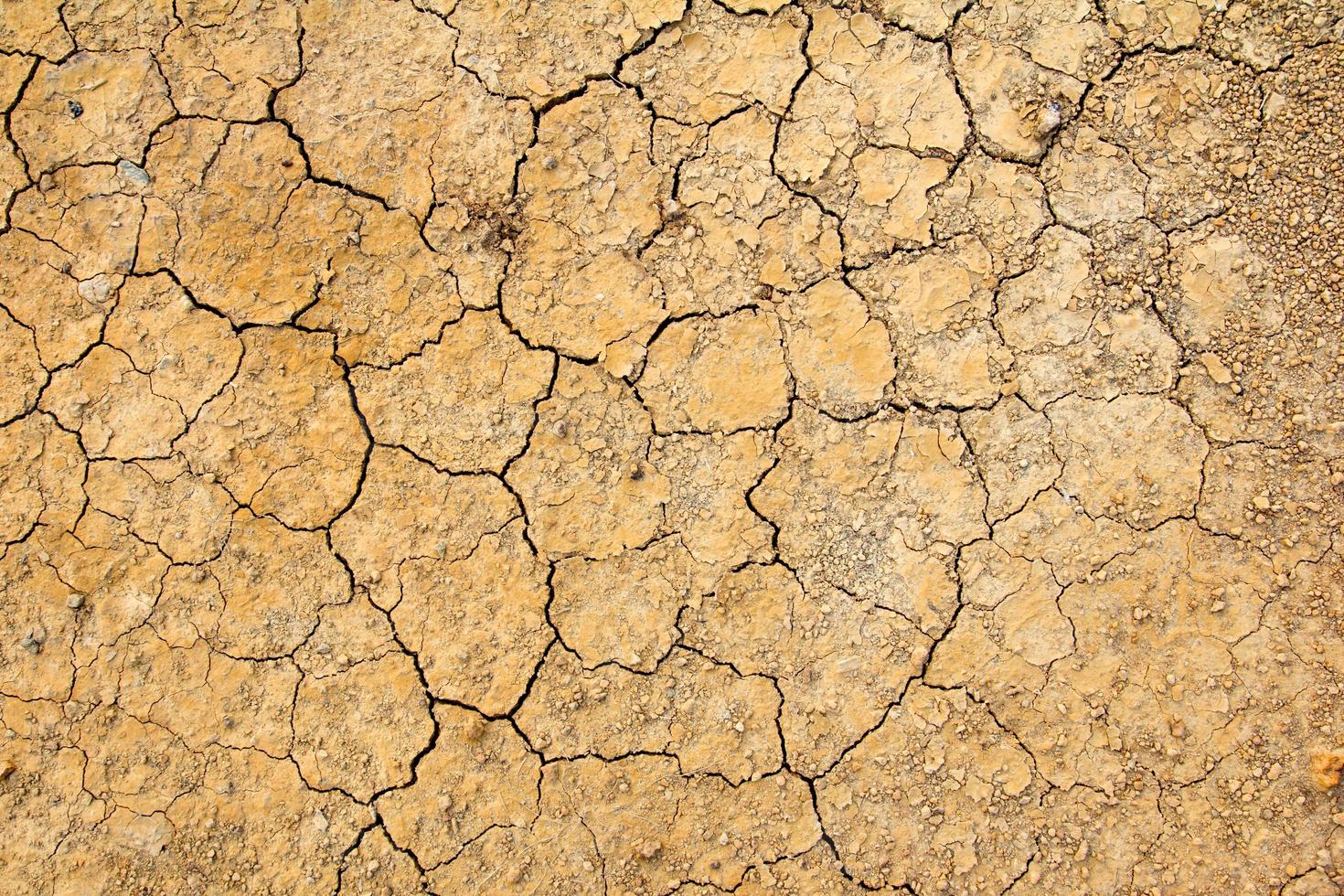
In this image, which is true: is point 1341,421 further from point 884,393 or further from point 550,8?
point 550,8

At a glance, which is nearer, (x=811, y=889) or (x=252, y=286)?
(x=811, y=889)

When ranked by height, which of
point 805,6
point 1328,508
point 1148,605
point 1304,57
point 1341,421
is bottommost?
point 1148,605

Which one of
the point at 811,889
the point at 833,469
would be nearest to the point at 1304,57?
the point at 833,469

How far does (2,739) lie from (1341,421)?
13.6 feet

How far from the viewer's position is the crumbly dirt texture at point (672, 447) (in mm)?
2562

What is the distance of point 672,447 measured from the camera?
266 centimetres

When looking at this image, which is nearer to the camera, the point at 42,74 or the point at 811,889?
the point at 811,889

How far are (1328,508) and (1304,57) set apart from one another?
54.6 inches

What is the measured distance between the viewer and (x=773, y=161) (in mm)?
2725

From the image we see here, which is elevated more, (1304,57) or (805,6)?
(1304,57)

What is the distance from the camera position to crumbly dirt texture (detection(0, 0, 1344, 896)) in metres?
2.56

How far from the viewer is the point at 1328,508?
2600 mm

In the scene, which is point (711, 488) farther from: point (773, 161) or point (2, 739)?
point (2, 739)

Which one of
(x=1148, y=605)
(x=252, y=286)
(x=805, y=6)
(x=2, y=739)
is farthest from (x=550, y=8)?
(x=2, y=739)
